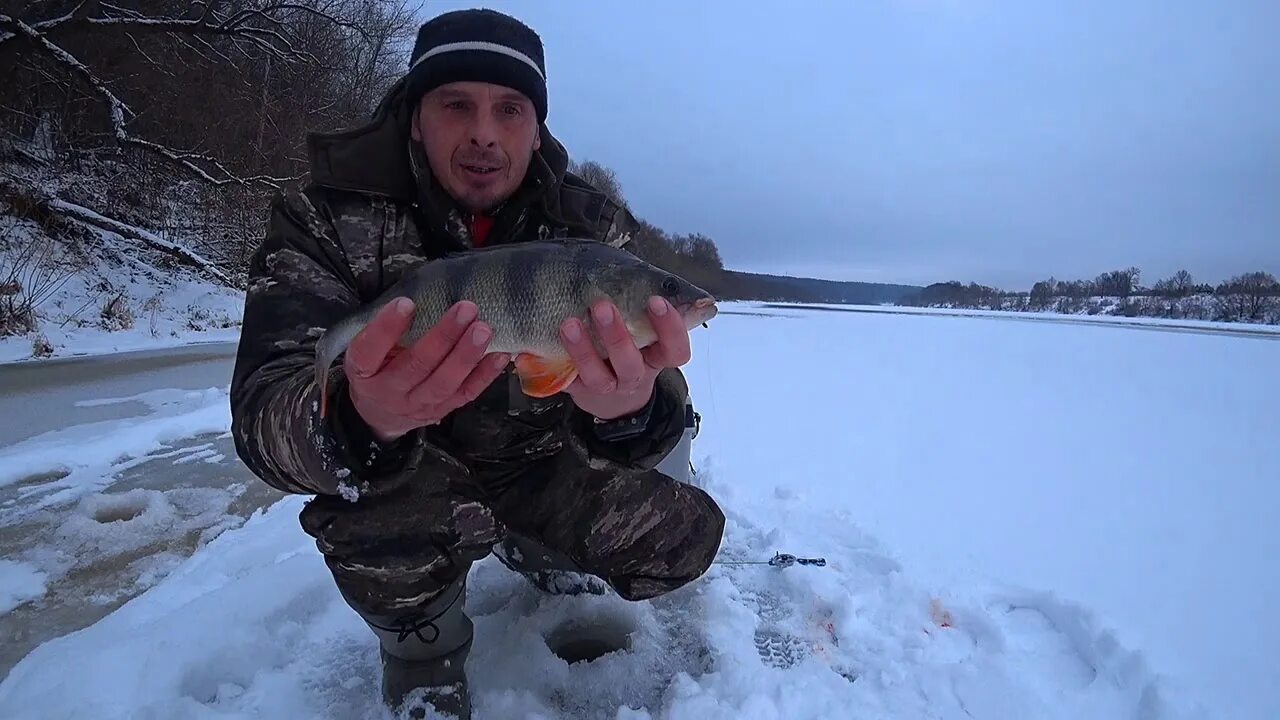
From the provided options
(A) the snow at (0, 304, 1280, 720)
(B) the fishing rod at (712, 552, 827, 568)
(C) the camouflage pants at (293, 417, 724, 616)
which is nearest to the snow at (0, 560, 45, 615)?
(A) the snow at (0, 304, 1280, 720)

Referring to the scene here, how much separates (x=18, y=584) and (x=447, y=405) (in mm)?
2097

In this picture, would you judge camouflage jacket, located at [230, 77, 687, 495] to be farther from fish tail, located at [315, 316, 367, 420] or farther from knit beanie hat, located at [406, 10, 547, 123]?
knit beanie hat, located at [406, 10, 547, 123]

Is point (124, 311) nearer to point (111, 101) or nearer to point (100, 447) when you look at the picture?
point (111, 101)

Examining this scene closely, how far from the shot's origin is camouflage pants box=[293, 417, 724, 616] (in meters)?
1.81

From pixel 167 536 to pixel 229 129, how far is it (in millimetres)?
16170

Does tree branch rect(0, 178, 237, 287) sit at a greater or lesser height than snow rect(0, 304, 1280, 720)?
greater

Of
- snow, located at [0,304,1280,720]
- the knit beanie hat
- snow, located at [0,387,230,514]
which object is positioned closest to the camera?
snow, located at [0,304,1280,720]

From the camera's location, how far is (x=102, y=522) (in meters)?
3.00

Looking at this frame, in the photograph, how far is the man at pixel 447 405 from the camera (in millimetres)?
1649

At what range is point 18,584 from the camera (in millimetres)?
2365

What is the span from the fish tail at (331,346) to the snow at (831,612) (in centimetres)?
98

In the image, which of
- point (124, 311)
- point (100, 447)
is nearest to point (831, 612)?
point (100, 447)

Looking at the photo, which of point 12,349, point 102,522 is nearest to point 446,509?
point 102,522

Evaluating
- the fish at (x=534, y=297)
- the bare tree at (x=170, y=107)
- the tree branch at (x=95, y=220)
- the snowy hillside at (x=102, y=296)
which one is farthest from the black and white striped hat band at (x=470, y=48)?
the tree branch at (x=95, y=220)
